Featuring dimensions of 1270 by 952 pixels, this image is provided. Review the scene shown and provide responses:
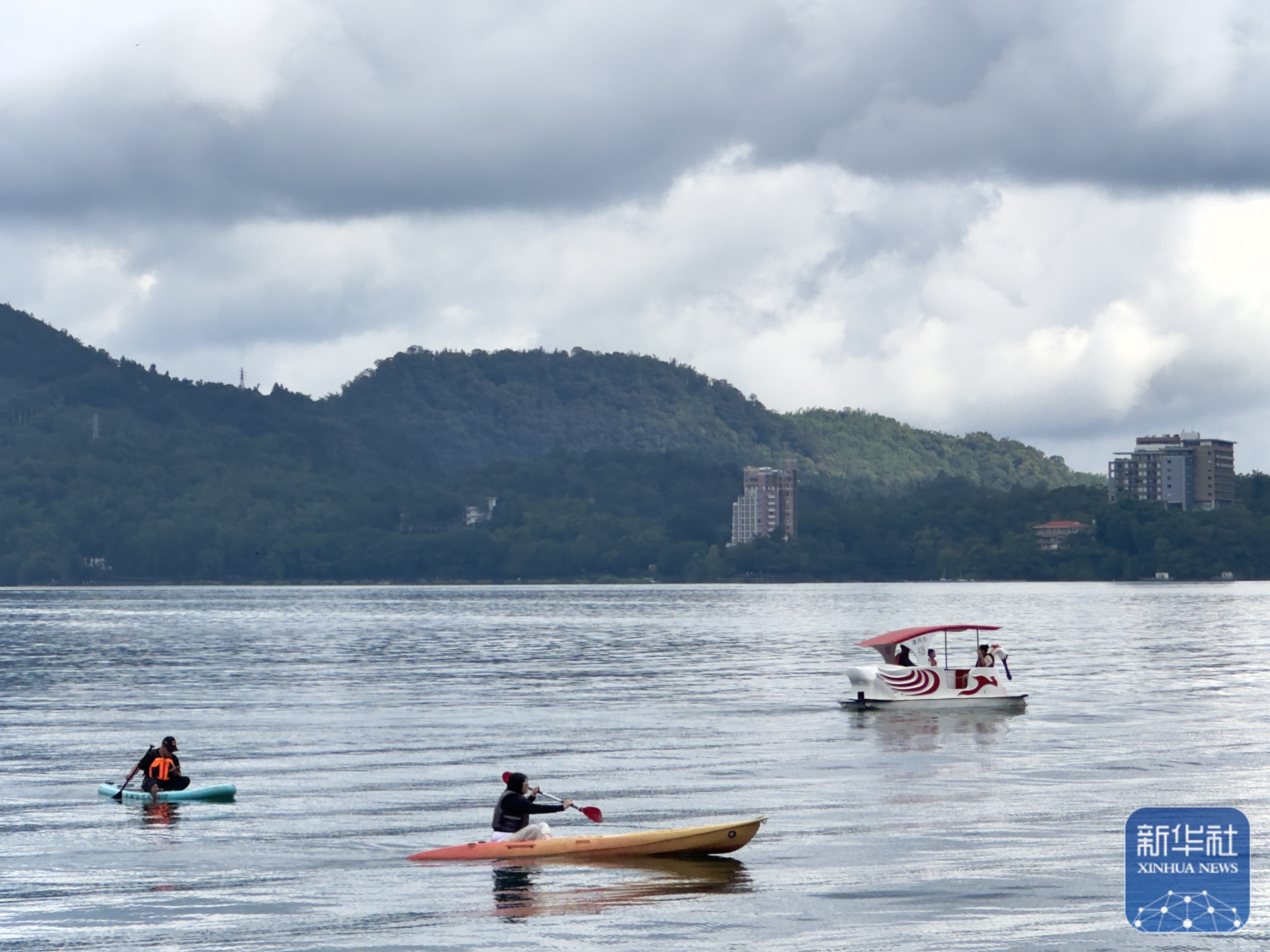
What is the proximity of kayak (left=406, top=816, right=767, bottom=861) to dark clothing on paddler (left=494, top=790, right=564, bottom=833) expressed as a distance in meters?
0.40

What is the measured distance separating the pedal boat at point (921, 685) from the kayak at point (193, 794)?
32299 mm

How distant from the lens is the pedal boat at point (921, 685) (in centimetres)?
6881

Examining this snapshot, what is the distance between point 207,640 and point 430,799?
106386mm

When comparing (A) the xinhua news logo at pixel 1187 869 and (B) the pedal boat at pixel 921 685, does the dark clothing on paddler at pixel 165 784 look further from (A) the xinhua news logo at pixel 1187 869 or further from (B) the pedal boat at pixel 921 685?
(B) the pedal boat at pixel 921 685

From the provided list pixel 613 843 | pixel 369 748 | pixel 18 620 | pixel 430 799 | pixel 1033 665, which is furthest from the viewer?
pixel 18 620

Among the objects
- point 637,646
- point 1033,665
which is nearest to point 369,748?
point 1033,665

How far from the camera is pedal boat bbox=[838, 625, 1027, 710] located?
68812 mm

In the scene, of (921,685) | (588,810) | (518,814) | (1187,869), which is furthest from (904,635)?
(518,814)

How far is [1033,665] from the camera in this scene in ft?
330

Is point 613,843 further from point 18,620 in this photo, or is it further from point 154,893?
point 18,620

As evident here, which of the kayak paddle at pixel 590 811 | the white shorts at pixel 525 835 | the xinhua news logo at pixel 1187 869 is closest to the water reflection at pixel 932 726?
the xinhua news logo at pixel 1187 869

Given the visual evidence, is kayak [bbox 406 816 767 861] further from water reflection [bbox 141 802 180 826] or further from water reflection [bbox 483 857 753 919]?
water reflection [bbox 141 802 180 826]

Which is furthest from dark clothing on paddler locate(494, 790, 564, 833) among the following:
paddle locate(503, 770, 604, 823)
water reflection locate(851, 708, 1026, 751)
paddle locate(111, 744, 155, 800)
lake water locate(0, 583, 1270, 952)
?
water reflection locate(851, 708, 1026, 751)

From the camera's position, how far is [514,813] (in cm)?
3466
